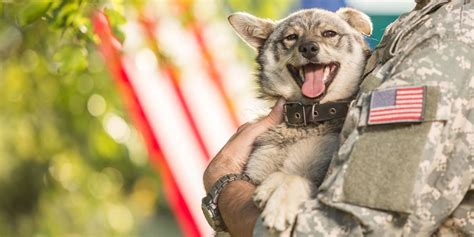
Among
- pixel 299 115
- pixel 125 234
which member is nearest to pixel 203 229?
pixel 125 234

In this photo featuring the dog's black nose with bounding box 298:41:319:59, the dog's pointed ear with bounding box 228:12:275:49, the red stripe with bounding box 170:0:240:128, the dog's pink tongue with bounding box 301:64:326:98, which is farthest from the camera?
the red stripe with bounding box 170:0:240:128

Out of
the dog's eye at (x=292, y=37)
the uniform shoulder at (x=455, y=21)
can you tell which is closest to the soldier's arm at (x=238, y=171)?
the dog's eye at (x=292, y=37)

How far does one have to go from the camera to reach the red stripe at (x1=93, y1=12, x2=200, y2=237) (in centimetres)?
599

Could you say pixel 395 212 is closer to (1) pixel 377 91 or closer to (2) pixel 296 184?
(1) pixel 377 91

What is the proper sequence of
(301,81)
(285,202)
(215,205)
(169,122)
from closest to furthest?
Answer: 1. (285,202)
2. (215,205)
3. (301,81)
4. (169,122)

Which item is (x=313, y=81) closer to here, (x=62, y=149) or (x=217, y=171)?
(x=217, y=171)

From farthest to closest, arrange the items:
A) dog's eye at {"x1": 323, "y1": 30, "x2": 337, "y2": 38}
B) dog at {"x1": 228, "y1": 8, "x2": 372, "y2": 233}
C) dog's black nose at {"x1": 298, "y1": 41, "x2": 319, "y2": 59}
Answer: dog's eye at {"x1": 323, "y1": 30, "x2": 337, "y2": 38} → dog's black nose at {"x1": 298, "y1": 41, "x2": 319, "y2": 59} → dog at {"x1": 228, "y1": 8, "x2": 372, "y2": 233}

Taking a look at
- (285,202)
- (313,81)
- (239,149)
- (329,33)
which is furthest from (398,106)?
(329,33)

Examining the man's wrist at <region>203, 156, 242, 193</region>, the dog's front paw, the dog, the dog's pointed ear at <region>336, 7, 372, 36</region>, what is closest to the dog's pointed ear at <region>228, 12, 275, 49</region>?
the dog

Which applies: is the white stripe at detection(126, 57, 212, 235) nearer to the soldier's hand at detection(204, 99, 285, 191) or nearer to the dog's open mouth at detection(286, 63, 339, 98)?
the dog's open mouth at detection(286, 63, 339, 98)

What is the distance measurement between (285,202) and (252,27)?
1595mm

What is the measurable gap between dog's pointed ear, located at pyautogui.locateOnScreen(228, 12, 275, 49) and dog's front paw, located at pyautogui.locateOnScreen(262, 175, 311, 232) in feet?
4.33

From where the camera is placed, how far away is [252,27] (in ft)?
12.9

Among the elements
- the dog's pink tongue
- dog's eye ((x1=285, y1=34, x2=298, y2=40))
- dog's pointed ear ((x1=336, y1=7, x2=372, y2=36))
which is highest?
dog's eye ((x1=285, y1=34, x2=298, y2=40))
